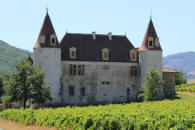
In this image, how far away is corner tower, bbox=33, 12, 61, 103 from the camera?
155 feet

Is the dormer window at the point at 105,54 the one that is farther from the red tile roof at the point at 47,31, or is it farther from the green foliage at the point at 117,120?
the green foliage at the point at 117,120

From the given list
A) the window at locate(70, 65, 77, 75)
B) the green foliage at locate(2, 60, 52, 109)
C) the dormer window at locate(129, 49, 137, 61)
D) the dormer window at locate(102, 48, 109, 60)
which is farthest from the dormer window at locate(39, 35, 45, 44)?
the dormer window at locate(129, 49, 137, 61)

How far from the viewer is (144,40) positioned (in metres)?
50.6

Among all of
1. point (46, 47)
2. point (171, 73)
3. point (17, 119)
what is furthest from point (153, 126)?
point (171, 73)

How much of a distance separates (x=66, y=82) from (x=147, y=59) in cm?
1204

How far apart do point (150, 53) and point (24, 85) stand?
19.3 metres

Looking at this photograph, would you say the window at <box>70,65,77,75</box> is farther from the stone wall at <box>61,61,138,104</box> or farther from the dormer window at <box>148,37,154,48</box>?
the dormer window at <box>148,37,154,48</box>

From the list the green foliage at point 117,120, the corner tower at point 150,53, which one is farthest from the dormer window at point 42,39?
the green foliage at point 117,120

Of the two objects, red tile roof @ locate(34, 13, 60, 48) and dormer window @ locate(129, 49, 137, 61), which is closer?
red tile roof @ locate(34, 13, 60, 48)

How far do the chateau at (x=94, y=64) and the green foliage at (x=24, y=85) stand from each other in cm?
739

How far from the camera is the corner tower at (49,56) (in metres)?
47.1

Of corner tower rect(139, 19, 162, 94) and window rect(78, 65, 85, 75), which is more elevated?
corner tower rect(139, 19, 162, 94)

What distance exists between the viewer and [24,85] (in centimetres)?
3975

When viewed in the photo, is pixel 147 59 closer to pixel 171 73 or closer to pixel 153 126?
pixel 171 73
